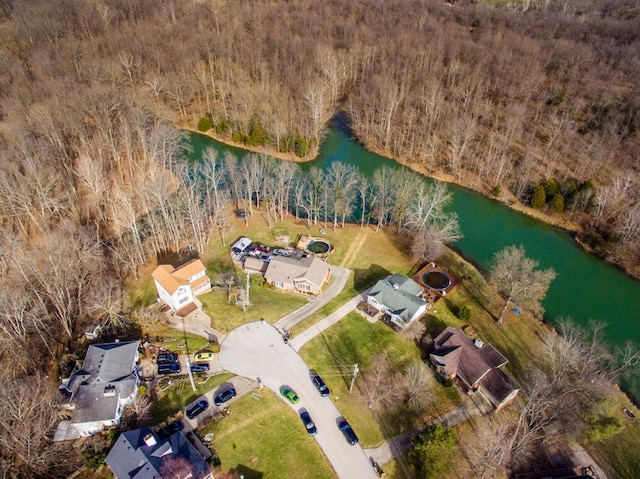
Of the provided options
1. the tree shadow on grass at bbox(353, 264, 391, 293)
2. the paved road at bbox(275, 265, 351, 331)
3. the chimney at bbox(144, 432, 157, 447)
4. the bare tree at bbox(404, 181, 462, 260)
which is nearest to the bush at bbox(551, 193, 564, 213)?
the bare tree at bbox(404, 181, 462, 260)

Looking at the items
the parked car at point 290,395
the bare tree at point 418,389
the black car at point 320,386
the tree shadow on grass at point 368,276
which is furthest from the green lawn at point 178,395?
the tree shadow on grass at point 368,276

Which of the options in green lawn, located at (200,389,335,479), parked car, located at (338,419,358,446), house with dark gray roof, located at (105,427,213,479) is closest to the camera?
house with dark gray roof, located at (105,427,213,479)

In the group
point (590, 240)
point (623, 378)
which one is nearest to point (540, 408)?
point (623, 378)

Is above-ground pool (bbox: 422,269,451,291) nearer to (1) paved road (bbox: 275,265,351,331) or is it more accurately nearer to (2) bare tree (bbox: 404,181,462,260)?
(2) bare tree (bbox: 404,181,462,260)

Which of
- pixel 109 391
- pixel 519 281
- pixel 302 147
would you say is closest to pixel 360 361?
pixel 519 281

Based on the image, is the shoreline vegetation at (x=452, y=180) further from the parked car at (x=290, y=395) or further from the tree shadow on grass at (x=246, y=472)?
the tree shadow on grass at (x=246, y=472)

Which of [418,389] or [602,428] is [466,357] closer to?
[418,389]
